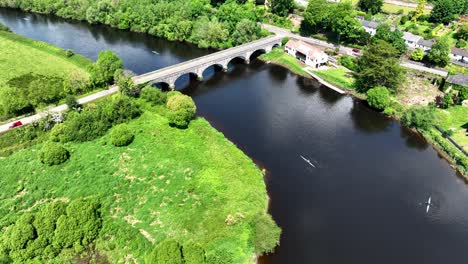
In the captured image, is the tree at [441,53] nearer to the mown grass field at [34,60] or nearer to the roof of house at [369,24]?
the roof of house at [369,24]

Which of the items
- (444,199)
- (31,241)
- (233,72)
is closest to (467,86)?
(444,199)

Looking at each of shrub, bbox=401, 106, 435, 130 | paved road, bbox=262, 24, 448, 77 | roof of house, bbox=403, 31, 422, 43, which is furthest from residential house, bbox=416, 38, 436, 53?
shrub, bbox=401, 106, 435, 130

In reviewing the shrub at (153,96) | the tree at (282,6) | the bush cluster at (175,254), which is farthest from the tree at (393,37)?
the bush cluster at (175,254)

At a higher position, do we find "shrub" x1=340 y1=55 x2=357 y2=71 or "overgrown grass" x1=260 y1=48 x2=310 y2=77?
"shrub" x1=340 y1=55 x2=357 y2=71

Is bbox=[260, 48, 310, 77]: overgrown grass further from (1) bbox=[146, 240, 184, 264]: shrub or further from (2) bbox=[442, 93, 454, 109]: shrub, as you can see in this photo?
(1) bbox=[146, 240, 184, 264]: shrub

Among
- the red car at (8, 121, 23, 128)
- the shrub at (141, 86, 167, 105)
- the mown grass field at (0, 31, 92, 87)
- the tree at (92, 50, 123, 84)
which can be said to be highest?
the tree at (92, 50, 123, 84)

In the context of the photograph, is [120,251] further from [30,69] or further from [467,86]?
[467,86]

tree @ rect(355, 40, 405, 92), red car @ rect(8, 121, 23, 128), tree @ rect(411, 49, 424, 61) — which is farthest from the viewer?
tree @ rect(411, 49, 424, 61)

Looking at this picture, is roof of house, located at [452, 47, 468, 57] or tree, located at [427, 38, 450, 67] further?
roof of house, located at [452, 47, 468, 57]
